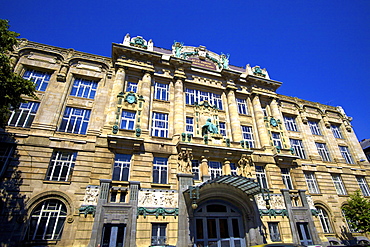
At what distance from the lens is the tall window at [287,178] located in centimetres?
2184

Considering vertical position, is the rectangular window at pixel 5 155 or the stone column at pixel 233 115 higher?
the stone column at pixel 233 115

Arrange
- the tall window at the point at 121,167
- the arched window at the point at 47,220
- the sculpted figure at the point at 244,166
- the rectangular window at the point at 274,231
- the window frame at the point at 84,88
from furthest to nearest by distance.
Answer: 1. the window frame at the point at 84,88
2. the sculpted figure at the point at 244,166
3. the rectangular window at the point at 274,231
4. the tall window at the point at 121,167
5. the arched window at the point at 47,220

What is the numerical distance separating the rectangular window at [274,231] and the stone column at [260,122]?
26.1ft

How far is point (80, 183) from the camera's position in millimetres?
15922

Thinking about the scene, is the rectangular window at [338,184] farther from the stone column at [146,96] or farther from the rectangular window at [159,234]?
the stone column at [146,96]

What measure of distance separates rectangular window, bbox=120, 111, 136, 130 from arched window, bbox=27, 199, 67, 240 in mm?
7824

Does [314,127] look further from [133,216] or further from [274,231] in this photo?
[133,216]

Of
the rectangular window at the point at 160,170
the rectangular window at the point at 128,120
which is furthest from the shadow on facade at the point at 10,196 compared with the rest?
the rectangular window at the point at 160,170

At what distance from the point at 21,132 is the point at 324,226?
98.4 feet

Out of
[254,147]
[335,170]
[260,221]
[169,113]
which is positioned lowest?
[260,221]

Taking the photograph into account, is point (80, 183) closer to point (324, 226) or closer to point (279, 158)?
point (279, 158)

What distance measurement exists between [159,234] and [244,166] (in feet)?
32.3

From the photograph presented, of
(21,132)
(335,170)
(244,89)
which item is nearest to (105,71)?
(21,132)

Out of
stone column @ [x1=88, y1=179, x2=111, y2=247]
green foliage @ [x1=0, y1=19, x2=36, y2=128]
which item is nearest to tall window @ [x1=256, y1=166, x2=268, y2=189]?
stone column @ [x1=88, y1=179, x2=111, y2=247]
